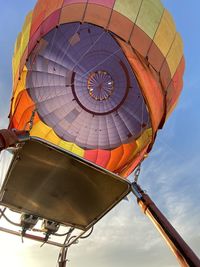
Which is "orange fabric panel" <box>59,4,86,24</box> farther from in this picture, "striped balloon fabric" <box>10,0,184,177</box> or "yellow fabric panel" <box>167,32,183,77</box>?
"yellow fabric panel" <box>167,32,183,77</box>

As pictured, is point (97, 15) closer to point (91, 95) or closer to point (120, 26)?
point (120, 26)

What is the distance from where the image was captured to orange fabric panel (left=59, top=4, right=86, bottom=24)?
19.5 ft

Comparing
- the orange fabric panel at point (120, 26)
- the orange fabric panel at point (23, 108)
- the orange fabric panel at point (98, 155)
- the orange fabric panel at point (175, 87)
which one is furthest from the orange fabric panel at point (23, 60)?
the orange fabric panel at point (98, 155)

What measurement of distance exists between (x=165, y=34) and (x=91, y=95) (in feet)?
10.9

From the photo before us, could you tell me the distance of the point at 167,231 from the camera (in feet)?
14.3

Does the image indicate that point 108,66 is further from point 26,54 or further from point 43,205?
point 43,205

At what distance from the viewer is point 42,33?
5.96m

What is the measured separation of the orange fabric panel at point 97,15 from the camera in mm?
6062

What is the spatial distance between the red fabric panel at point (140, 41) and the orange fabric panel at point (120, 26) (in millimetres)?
111

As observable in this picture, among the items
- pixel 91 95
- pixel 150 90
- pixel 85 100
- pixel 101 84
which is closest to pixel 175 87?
pixel 150 90

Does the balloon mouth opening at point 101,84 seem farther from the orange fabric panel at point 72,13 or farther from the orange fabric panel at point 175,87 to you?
the orange fabric panel at point 72,13

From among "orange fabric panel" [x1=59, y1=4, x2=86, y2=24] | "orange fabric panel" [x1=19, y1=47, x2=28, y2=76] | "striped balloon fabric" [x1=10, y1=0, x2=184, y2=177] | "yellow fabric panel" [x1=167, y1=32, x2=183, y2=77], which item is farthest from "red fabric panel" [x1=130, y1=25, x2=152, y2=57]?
"orange fabric panel" [x1=19, y1=47, x2=28, y2=76]

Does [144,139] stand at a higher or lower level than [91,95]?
lower

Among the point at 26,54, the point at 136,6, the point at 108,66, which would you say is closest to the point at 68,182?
the point at 26,54
